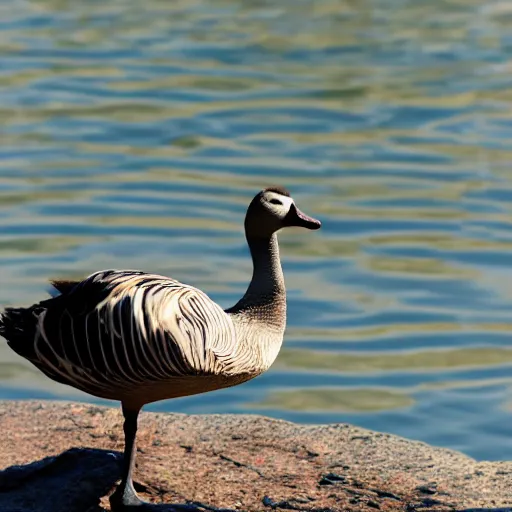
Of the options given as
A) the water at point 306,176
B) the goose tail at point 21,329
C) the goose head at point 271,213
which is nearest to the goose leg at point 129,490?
the goose tail at point 21,329

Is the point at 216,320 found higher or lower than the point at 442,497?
higher

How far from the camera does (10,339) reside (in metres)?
6.34

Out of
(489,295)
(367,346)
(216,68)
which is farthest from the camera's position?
(216,68)

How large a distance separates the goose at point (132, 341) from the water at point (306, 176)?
7.84 feet

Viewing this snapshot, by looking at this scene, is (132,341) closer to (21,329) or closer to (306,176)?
(21,329)

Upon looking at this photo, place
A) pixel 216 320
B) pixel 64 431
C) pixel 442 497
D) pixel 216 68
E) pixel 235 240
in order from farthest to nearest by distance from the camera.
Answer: pixel 216 68 → pixel 235 240 → pixel 64 431 → pixel 442 497 → pixel 216 320

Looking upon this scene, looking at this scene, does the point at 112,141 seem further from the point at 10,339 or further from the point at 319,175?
the point at 10,339

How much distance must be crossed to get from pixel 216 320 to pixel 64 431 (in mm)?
1667

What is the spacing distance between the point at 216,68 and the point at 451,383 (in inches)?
375

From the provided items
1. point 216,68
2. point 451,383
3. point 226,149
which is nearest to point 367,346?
point 451,383

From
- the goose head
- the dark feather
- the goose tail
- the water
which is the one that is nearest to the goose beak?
the goose head

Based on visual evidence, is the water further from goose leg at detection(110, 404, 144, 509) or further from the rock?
goose leg at detection(110, 404, 144, 509)

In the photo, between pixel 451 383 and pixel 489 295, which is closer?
pixel 451 383

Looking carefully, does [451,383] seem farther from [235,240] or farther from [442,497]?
[235,240]
